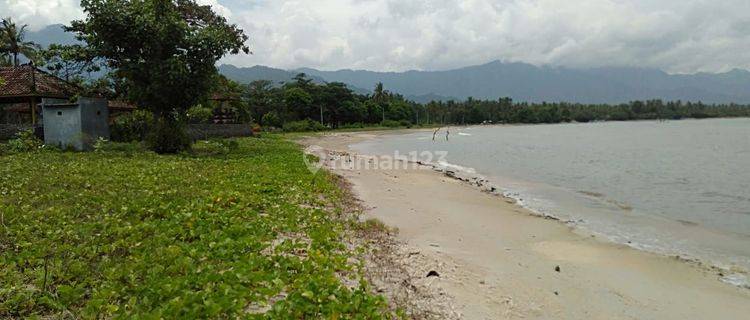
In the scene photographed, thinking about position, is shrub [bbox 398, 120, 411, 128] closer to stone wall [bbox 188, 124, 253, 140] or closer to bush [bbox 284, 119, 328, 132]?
bush [bbox 284, 119, 328, 132]

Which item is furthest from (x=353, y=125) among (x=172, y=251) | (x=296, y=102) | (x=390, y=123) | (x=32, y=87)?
(x=172, y=251)

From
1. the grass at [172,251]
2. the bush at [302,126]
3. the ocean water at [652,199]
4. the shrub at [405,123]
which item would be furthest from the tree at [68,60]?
the shrub at [405,123]

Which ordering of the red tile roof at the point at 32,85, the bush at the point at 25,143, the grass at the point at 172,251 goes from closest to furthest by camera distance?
the grass at the point at 172,251 < the bush at the point at 25,143 < the red tile roof at the point at 32,85

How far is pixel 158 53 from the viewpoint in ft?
78.6

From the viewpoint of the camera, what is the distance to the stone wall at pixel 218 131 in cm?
3952

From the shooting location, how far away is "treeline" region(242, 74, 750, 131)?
84500mm

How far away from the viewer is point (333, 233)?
866cm

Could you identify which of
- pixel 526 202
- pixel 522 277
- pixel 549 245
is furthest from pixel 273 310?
pixel 526 202

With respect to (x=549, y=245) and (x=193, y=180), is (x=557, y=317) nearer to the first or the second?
(x=549, y=245)

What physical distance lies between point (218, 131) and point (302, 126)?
33863 mm

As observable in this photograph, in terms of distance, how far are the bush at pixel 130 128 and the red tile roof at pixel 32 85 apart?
3.53 m

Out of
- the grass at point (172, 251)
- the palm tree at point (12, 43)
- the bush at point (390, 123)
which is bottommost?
the grass at point (172, 251)

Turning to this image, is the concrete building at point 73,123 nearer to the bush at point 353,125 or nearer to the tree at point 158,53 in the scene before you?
the tree at point 158,53

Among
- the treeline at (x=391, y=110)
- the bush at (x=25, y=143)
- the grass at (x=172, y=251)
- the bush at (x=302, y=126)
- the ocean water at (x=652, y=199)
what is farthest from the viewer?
the treeline at (x=391, y=110)
